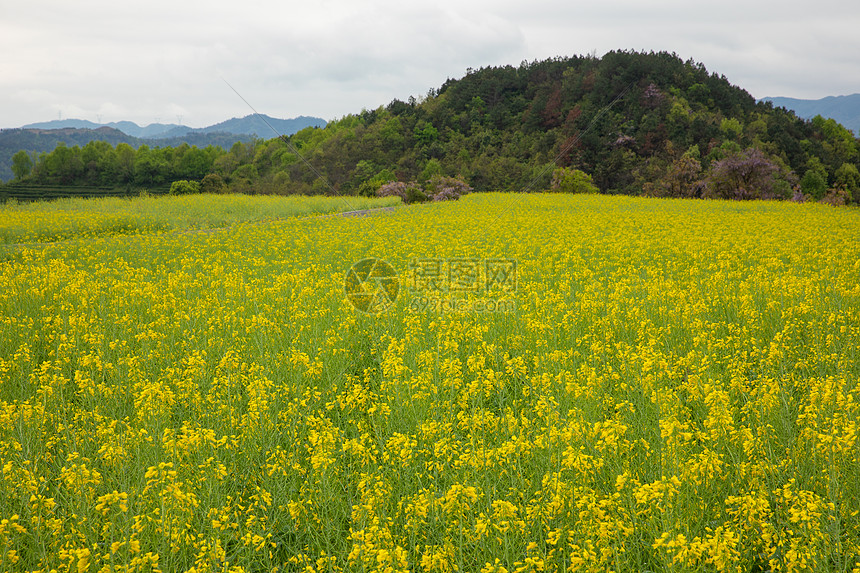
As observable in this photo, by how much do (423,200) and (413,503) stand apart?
112ft

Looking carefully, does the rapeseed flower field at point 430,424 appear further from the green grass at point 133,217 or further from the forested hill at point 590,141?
the forested hill at point 590,141

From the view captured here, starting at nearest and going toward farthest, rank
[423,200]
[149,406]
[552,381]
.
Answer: [149,406] < [552,381] < [423,200]

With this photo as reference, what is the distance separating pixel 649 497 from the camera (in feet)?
8.45

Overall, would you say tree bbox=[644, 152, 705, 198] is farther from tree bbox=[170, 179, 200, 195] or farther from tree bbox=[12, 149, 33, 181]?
tree bbox=[12, 149, 33, 181]

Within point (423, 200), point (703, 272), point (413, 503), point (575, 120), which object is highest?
point (575, 120)

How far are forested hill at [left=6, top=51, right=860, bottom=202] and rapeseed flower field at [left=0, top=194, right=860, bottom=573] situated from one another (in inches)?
1157

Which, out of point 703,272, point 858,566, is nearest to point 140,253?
point 703,272

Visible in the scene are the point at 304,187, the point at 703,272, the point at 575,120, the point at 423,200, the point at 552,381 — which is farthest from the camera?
the point at 575,120

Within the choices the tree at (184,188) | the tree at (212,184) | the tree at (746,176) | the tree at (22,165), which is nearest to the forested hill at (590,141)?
the tree at (746,176)

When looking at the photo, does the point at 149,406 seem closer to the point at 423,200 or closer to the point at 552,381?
the point at 552,381

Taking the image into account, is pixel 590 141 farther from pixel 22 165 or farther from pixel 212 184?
pixel 22 165

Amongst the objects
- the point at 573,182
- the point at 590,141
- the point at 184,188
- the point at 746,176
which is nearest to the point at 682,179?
the point at 746,176

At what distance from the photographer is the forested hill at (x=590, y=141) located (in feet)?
129

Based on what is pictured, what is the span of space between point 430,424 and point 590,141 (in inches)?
2073
